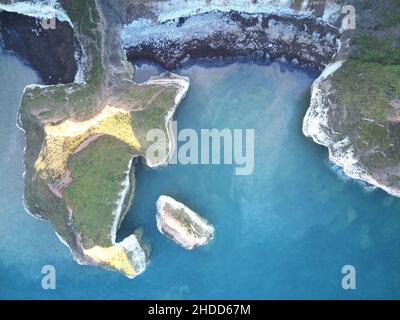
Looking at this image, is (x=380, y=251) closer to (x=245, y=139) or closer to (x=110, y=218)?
(x=245, y=139)

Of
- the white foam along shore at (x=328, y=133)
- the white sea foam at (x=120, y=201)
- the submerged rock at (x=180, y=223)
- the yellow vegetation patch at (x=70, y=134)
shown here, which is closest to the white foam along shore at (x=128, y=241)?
the white sea foam at (x=120, y=201)

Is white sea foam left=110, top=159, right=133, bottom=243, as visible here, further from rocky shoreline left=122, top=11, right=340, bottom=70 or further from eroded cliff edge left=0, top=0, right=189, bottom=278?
rocky shoreline left=122, top=11, right=340, bottom=70

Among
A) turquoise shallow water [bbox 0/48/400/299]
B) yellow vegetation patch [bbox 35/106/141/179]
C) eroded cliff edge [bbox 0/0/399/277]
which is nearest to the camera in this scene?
eroded cliff edge [bbox 0/0/399/277]

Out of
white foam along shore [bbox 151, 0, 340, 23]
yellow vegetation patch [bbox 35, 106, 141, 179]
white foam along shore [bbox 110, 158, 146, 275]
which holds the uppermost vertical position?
white foam along shore [bbox 151, 0, 340, 23]

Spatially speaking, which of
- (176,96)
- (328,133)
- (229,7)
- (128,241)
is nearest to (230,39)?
(229,7)

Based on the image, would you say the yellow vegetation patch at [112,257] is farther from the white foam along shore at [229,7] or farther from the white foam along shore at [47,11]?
the white foam along shore at [229,7]

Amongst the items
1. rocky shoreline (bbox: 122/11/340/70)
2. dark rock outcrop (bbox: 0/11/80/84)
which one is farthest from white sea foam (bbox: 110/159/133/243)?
rocky shoreline (bbox: 122/11/340/70)
